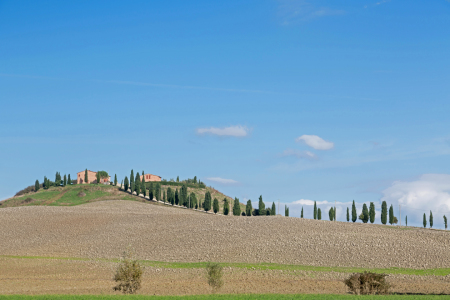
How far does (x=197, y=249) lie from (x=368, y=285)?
79.9ft

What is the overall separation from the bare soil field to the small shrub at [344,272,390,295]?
1.63 metres

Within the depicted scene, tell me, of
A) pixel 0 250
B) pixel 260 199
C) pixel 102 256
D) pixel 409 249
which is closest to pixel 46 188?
pixel 260 199

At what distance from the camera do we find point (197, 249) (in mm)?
52031

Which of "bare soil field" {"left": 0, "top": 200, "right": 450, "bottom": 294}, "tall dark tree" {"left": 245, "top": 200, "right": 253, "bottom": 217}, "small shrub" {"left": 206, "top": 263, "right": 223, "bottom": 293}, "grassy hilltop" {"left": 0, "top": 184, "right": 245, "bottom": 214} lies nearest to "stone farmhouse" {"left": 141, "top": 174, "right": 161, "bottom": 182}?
"grassy hilltop" {"left": 0, "top": 184, "right": 245, "bottom": 214}

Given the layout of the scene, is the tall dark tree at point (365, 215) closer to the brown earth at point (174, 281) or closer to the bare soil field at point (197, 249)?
the bare soil field at point (197, 249)

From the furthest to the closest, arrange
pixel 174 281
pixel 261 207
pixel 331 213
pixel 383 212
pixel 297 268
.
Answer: pixel 261 207 < pixel 331 213 < pixel 383 212 < pixel 297 268 < pixel 174 281

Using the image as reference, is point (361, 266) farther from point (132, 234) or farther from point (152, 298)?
point (132, 234)

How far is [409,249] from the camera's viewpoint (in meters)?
51.0

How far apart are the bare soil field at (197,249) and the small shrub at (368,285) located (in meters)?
1.63

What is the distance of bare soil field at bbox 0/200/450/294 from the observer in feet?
116

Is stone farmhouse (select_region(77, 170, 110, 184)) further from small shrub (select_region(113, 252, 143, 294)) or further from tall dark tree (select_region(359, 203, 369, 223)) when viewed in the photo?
small shrub (select_region(113, 252, 143, 294))

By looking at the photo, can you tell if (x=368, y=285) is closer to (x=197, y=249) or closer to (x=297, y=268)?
(x=297, y=268)

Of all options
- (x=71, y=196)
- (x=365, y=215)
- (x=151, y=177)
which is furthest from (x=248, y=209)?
(x=151, y=177)

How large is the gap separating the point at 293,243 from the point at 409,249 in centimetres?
1267
